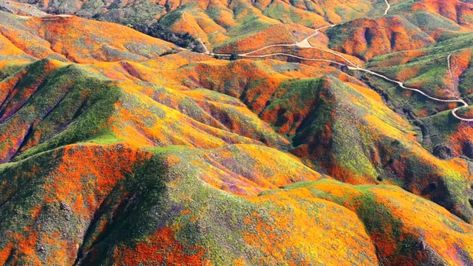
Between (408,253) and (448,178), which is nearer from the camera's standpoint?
(408,253)

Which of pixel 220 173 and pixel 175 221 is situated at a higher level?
pixel 175 221

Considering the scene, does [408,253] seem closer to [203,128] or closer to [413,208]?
[413,208]

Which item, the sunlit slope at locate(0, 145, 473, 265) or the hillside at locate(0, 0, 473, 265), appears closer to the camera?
the sunlit slope at locate(0, 145, 473, 265)

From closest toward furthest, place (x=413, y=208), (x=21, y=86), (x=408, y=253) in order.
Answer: (x=408, y=253)
(x=413, y=208)
(x=21, y=86)

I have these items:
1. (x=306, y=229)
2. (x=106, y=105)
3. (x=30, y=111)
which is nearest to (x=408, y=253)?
(x=306, y=229)

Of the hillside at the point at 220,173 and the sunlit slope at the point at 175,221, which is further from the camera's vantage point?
the hillside at the point at 220,173

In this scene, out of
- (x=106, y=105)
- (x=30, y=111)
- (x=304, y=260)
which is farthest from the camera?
(x=30, y=111)

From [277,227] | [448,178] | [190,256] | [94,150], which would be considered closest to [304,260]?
[277,227]

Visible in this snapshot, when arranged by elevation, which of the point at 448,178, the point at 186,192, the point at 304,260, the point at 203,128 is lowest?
the point at 448,178

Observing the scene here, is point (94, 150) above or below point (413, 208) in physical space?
above

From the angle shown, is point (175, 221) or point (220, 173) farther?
point (220, 173)
